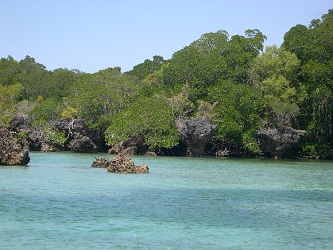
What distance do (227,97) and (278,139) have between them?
5523 millimetres

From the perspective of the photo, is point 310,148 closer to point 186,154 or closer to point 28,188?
point 186,154

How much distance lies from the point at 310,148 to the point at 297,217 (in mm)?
33764

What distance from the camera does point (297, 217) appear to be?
1748 cm

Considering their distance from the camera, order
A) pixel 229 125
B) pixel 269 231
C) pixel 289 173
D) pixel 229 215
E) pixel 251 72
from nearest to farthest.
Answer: pixel 269 231, pixel 229 215, pixel 289 173, pixel 229 125, pixel 251 72

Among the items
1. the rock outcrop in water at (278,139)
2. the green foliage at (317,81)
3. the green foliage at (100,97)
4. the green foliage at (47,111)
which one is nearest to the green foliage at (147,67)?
the green foliage at (100,97)

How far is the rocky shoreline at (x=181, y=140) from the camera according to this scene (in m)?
47.9

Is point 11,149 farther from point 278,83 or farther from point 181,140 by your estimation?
point 278,83

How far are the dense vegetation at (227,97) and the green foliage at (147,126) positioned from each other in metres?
0.08

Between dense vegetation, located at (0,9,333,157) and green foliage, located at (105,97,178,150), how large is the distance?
0.08 meters

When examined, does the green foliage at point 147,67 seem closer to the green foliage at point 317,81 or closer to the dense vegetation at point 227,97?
the dense vegetation at point 227,97

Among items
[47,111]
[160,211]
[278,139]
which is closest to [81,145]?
[47,111]

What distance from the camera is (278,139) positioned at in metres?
48.1

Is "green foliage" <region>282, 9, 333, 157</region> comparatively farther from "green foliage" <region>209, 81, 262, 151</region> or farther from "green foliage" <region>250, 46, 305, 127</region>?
"green foliage" <region>209, 81, 262, 151</region>

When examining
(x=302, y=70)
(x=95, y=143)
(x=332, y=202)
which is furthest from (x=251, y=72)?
(x=332, y=202)
